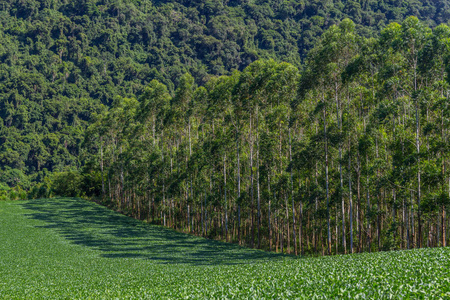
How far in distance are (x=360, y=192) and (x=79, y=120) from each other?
16202 centimetres

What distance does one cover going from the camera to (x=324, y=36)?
41.6 metres

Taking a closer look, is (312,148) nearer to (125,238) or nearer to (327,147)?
(327,147)

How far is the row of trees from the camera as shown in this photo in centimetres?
3422

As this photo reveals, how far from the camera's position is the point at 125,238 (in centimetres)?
5844

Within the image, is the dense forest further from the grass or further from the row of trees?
the grass

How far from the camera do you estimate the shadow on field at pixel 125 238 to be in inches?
1693

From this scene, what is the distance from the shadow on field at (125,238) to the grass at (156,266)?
0.45 ft

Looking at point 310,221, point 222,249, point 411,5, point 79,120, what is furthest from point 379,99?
point 411,5

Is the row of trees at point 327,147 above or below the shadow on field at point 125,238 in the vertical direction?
above

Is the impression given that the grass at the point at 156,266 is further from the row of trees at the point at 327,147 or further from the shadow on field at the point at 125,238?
the row of trees at the point at 327,147

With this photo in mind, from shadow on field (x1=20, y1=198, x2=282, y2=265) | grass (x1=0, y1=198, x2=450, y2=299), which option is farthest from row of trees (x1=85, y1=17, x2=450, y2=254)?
grass (x1=0, y1=198, x2=450, y2=299)

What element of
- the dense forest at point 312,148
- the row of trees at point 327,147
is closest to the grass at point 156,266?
the dense forest at point 312,148

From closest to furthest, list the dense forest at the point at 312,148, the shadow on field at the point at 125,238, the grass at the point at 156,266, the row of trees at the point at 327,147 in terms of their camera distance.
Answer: the grass at the point at 156,266
the row of trees at the point at 327,147
the dense forest at the point at 312,148
the shadow on field at the point at 125,238

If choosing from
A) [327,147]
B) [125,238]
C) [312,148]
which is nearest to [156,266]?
[312,148]
